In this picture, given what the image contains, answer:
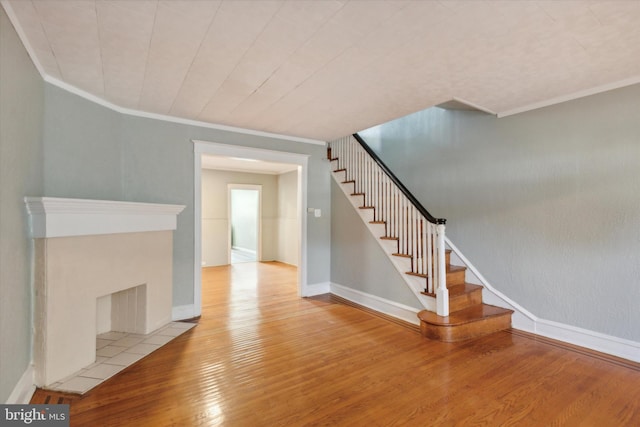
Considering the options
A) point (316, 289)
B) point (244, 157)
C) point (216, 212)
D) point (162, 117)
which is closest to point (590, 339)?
point (316, 289)

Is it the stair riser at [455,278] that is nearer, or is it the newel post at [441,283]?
the newel post at [441,283]

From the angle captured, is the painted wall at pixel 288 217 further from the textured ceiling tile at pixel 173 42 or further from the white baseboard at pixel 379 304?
the textured ceiling tile at pixel 173 42

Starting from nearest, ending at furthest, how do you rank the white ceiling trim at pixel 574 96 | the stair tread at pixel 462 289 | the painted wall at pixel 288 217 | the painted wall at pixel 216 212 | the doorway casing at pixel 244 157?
the white ceiling trim at pixel 574 96 → the stair tread at pixel 462 289 → the doorway casing at pixel 244 157 → the painted wall at pixel 216 212 → the painted wall at pixel 288 217

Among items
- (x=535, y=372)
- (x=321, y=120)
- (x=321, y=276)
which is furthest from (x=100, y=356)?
(x=535, y=372)

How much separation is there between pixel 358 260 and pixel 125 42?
3.53 meters

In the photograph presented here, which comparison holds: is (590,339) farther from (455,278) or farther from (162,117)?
(162,117)

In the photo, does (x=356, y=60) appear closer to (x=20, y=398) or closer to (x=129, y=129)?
(x=129, y=129)

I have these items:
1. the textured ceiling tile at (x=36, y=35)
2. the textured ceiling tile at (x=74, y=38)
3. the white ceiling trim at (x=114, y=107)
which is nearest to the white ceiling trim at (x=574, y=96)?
the white ceiling trim at (x=114, y=107)

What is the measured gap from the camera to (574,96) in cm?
286

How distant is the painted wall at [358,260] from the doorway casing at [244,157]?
511 mm

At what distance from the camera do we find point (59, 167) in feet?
8.44

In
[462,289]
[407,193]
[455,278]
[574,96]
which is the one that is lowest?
[462,289]

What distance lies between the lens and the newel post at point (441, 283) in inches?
124

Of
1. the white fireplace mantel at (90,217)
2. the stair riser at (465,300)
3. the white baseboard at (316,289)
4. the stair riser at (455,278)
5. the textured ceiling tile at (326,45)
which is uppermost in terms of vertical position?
the textured ceiling tile at (326,45)
